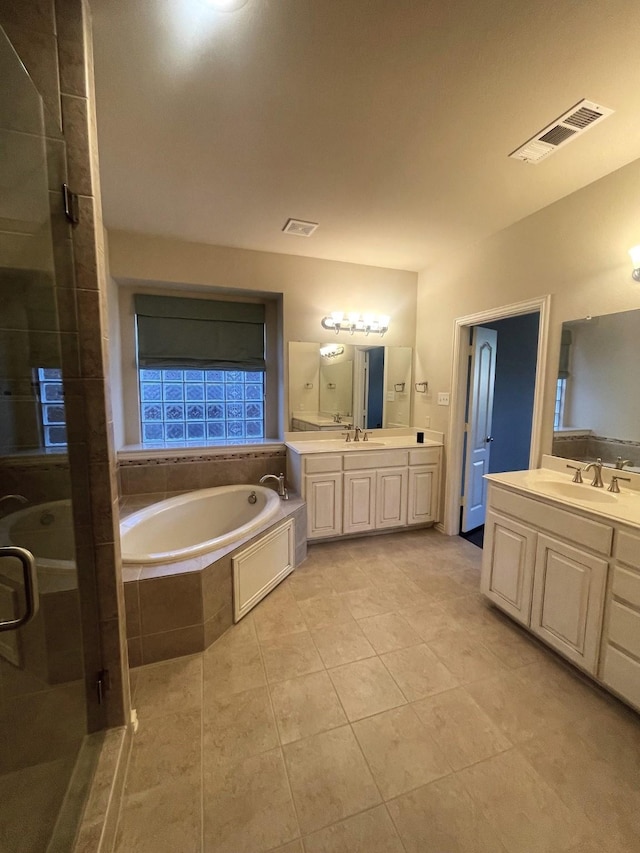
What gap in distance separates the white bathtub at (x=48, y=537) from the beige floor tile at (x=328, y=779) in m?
1.08

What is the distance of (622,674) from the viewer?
59.2 inches

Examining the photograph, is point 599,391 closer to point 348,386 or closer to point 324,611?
point 348,386

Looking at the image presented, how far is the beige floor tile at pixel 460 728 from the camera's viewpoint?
1360 mm

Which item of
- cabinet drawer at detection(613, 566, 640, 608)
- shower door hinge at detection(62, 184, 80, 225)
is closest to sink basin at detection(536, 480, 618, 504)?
cabinet drawer at detection(613, 566, 640, 608)

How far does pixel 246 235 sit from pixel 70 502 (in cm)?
247

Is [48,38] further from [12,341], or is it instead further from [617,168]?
[617,168]

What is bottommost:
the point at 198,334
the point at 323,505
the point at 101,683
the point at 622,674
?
the point at 622,674

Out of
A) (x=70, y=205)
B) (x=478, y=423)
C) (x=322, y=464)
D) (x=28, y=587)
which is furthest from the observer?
(x=478, y=423)

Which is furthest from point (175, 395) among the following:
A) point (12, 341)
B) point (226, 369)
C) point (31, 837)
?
point (31, 837)

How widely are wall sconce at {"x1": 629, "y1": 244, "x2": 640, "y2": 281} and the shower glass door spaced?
2.66 m

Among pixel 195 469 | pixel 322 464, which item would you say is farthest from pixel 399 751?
pixel 195 469

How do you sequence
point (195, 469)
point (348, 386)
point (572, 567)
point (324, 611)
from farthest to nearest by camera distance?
point (348, 386) → point (195, 469) → point (324, 611) → point (572, 567)

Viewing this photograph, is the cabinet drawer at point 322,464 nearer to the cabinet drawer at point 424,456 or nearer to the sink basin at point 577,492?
the cabinet drawer at point 424,456

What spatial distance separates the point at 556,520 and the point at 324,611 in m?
1.45
